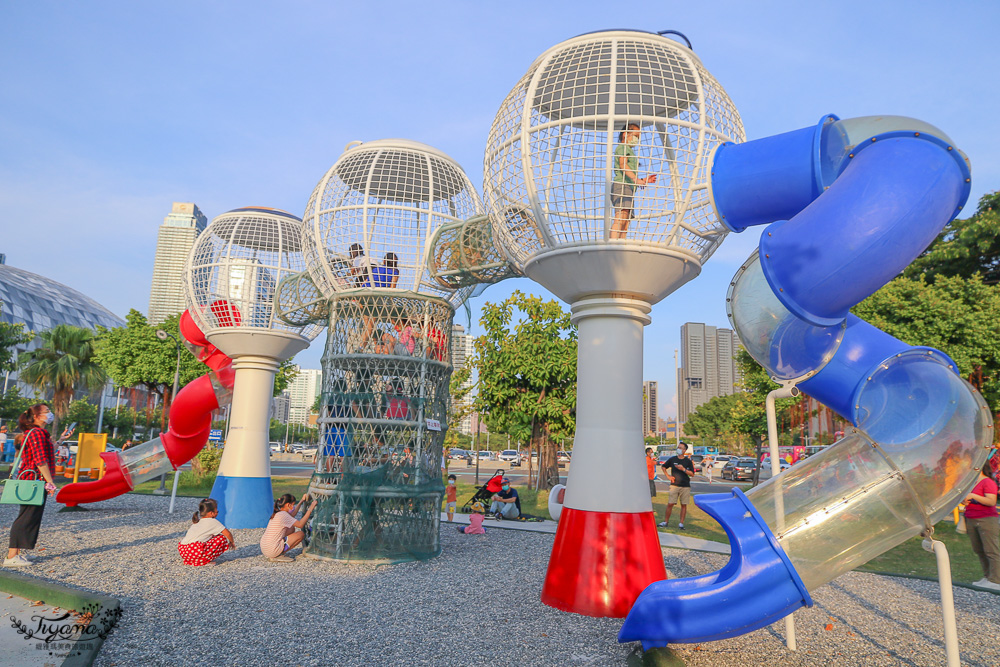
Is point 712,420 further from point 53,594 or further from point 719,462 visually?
point 53,594

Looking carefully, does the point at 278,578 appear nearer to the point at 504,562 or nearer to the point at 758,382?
the point at 504,562

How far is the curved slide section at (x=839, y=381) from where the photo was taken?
150 inches

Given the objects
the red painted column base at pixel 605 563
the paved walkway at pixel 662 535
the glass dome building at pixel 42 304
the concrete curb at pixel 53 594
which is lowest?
the paved walkway at pixel 662 535

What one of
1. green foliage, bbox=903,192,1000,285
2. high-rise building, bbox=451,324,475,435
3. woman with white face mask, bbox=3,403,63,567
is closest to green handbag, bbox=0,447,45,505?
woman with white face mask, bbox=3,403,63,567

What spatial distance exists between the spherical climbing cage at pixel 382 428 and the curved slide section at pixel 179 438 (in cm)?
430

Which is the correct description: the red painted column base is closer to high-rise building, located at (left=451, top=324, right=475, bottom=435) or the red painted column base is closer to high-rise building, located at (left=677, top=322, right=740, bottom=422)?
high-rise building, located at (left=451, top=324, right=475, bottom=435)

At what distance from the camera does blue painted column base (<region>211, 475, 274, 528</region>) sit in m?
11.8

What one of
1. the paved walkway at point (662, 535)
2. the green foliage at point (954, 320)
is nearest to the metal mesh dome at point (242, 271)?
the paved walkway at point (662, 535)

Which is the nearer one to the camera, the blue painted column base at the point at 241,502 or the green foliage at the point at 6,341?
the blue painted column base at the point at 241,502

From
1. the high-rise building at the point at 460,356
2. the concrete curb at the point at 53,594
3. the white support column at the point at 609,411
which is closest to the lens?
the concrete curb at the point at 53,594

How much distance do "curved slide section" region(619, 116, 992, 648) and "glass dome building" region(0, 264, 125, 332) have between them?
247ft

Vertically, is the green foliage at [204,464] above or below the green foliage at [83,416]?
below

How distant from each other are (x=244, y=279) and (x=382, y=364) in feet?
15.3

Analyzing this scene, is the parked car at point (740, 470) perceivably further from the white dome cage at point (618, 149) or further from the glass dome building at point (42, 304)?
the glass dome building at point (42, 304)
